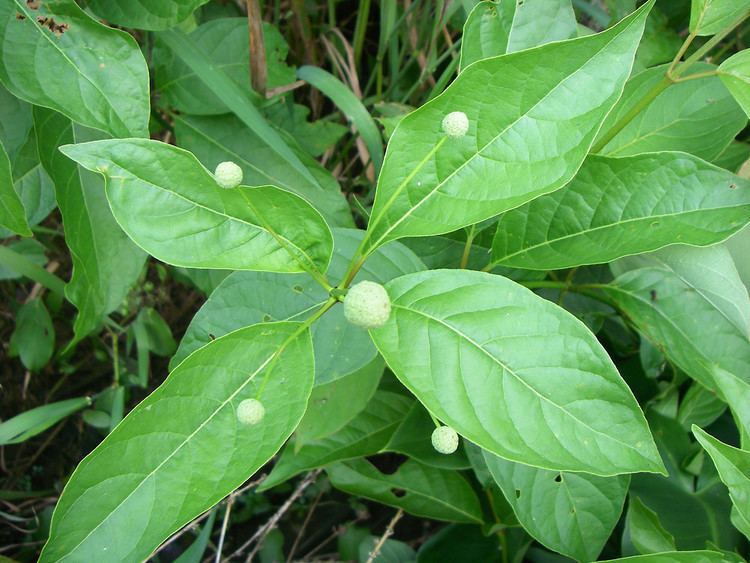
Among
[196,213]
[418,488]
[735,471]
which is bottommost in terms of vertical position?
[418,488]

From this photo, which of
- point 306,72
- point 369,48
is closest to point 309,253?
point 306,72

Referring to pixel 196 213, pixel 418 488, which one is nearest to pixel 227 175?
pixel 196 213

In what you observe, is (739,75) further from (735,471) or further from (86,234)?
(86,234)

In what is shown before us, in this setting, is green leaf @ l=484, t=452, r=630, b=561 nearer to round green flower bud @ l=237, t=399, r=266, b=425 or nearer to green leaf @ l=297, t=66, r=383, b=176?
round green flower bud @ l=237, t=399, r=266, b=425

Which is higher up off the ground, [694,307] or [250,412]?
[250,412]

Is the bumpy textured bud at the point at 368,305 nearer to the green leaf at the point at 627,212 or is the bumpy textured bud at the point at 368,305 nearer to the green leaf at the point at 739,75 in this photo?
the green leaf at the point at 627,212

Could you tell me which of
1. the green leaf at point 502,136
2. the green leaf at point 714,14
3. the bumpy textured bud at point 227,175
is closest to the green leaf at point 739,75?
the green leaf at point 714,14
